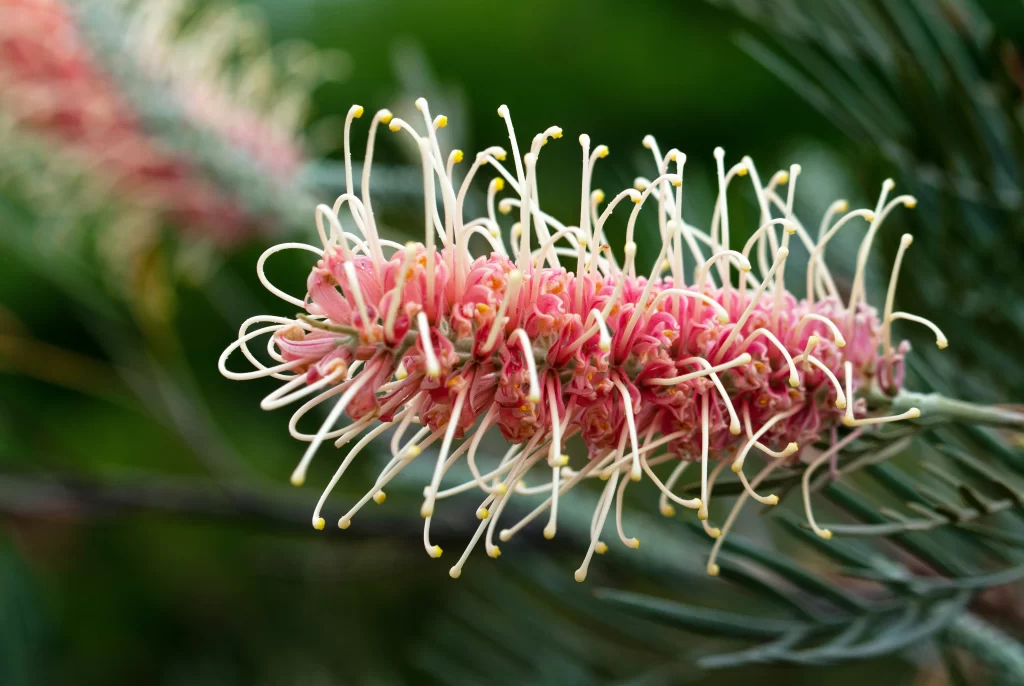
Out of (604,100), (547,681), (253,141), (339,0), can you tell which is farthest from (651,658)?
(339,0)

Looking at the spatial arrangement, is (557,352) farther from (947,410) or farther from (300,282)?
(300,282)

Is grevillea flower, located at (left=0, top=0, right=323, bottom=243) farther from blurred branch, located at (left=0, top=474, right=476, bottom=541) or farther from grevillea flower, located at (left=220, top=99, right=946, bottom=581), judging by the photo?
grevillea flower, located at (left=220, top=99, right=946, bottom=581)

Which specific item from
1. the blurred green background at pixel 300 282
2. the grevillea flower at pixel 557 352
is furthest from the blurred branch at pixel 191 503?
the grevillea flower at pixel 557 352

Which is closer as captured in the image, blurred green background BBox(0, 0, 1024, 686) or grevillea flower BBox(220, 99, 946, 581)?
grevillea flower BBox(220, 99, 946, 581)

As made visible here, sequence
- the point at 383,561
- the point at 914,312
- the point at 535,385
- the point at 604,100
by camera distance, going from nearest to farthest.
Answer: the point at 535,385 → the point at 914,312 → the point at 383,561 → the point at 604,100

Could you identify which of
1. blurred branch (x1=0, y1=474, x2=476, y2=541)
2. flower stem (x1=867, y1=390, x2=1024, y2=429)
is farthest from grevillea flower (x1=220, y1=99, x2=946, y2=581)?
blurred branch (x1=0, y1=474, x2=476, y2=541)

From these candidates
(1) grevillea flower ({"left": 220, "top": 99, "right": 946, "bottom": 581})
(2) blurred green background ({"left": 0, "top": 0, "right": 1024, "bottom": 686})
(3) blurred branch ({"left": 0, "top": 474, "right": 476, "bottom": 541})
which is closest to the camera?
(1) grevillea flower ({"left": 220, "top": 99, "right": 946, "bottom": 581})

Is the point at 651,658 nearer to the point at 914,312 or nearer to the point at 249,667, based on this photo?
the point at 914,312
